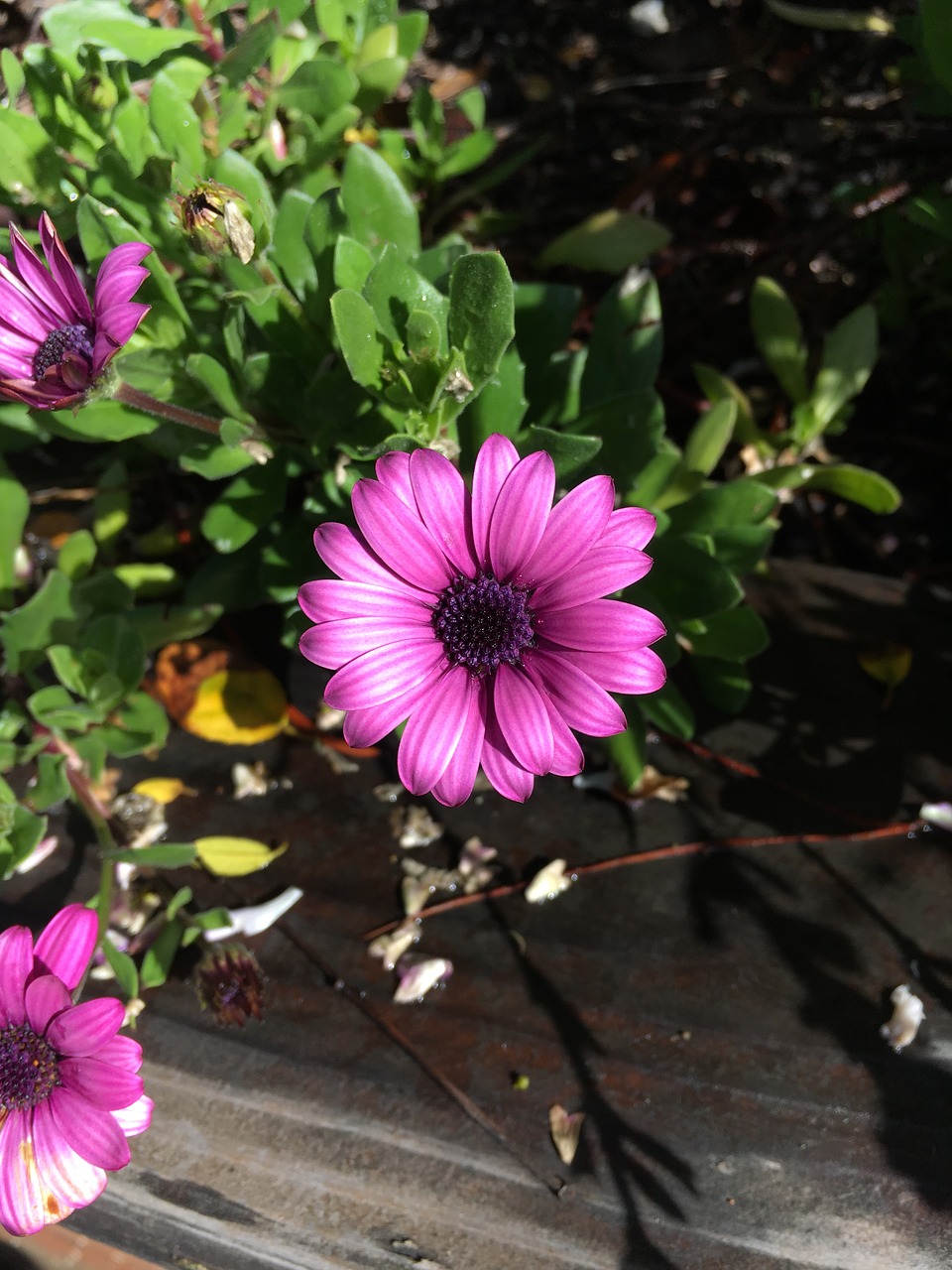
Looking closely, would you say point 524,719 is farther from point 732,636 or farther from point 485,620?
point 732,636

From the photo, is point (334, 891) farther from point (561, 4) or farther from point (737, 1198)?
point (561, 4)

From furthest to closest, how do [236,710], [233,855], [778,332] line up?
[778,332] < [236,710] < [233,855]

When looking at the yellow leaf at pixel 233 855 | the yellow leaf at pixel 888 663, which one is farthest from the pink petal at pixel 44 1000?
the yellow leaf at pixel 888 663

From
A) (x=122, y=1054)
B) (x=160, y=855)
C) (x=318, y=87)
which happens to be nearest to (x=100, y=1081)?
(x=122, y=1054)

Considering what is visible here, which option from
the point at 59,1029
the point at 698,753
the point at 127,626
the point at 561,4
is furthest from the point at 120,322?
the point at 561,4

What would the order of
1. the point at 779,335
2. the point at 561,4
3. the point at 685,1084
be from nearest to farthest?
the point at 685,1084 → the point at 779,335 → the point at 561,4

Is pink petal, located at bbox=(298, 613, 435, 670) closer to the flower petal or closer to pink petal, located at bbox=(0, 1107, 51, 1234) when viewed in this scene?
the flower petal

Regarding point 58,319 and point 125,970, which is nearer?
point 58,319
